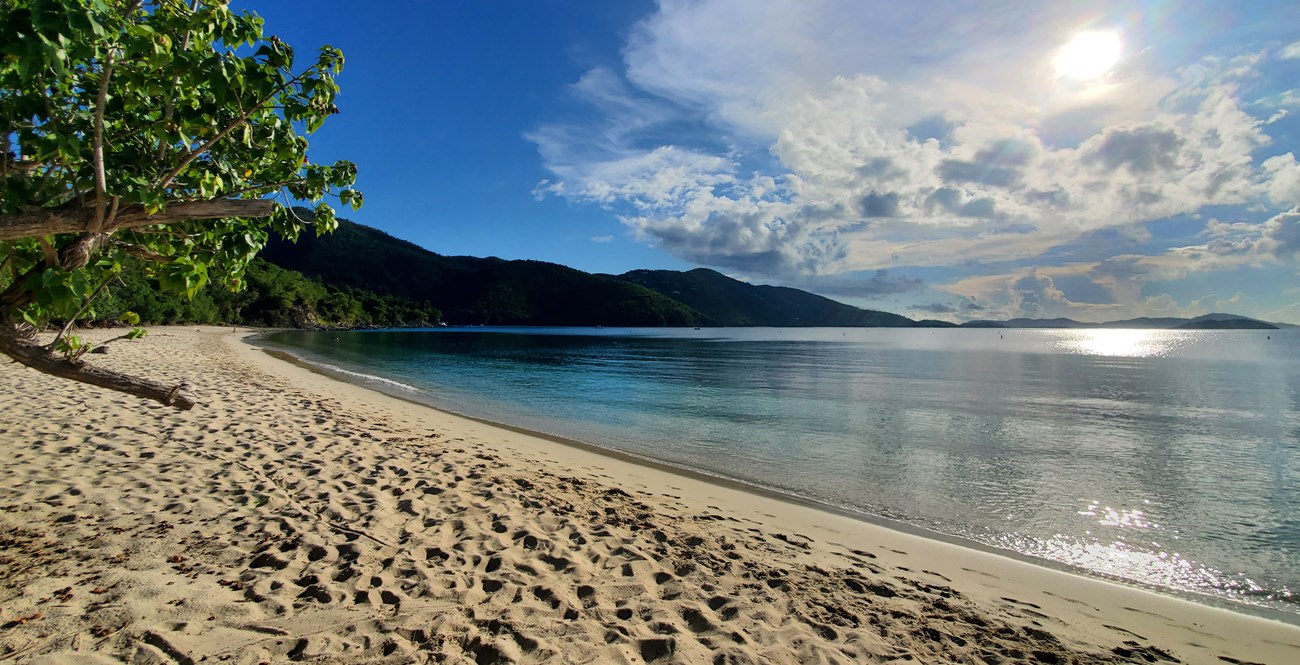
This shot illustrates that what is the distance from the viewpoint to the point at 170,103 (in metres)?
3.88

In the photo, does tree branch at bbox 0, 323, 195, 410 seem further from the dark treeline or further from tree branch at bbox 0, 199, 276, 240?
the dark treeline

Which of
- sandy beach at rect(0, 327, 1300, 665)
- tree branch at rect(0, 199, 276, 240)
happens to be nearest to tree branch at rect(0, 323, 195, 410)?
tree branch at rect(0, 199, 276, 240)

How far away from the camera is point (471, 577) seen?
218 inches

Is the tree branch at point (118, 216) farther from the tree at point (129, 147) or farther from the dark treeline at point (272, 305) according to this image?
the dark treeline at point (272, 305)

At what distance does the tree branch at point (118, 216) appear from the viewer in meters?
3.52

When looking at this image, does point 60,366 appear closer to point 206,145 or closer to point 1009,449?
point 206,145

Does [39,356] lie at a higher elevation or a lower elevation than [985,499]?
higher

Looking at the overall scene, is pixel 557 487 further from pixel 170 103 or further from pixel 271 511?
pixel 170 103

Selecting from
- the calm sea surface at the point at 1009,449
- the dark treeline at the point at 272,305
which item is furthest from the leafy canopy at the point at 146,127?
the dark treeline at the point at 272,305

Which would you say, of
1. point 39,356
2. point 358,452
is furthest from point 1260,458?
point 39,356

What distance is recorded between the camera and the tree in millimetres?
3520

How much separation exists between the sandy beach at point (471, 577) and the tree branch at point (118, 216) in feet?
9.34

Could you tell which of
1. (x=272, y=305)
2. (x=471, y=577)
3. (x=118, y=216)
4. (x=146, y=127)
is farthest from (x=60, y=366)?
(x=272, y=305)

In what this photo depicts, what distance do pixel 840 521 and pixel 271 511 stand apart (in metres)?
8.45
